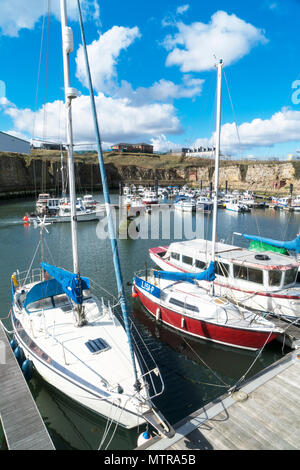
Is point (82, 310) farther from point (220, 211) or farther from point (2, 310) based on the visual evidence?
point (220, 211)

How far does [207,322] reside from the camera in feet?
43.8

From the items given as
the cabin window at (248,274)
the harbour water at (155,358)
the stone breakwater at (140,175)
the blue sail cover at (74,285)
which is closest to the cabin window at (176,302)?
the harbour water at (155,358)

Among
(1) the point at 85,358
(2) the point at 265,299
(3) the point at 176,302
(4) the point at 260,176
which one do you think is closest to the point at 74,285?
(1) the point at 85,358

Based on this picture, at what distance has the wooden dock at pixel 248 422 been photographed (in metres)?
7.07

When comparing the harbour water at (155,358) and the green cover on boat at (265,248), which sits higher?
the green cover on boat at (265,248)

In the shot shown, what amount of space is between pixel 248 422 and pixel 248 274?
370 inches

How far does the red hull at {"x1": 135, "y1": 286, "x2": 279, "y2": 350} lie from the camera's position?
1254 cm

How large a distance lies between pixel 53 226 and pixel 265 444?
1698 inches

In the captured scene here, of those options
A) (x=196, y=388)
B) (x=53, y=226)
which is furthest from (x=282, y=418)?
(x=53, y=226)

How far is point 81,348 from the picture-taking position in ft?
33.2

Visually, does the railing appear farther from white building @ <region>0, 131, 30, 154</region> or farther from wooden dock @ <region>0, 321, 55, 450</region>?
white building @ <region>0, 131, 30, 154</region>

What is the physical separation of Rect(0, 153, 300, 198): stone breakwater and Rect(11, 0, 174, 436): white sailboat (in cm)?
6194

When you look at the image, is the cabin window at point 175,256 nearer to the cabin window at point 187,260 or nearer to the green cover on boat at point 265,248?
the cabin window at point 187,260

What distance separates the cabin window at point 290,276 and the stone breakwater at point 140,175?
62647 mm
